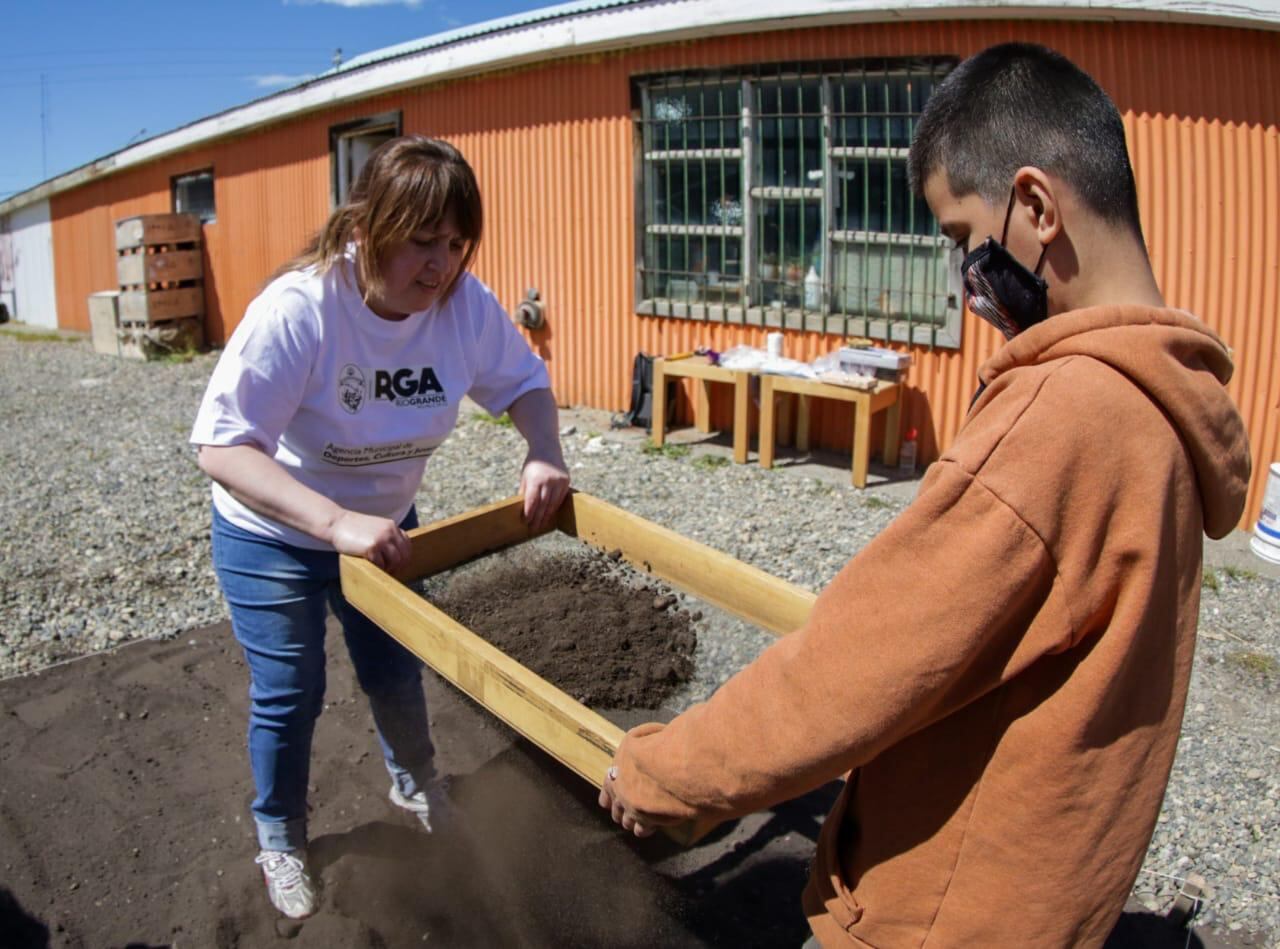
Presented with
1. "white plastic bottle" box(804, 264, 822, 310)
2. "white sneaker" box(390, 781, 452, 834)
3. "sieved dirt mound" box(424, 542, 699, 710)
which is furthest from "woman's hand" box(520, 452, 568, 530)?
"white plastic bottle" box(804, 264, 822, 310)

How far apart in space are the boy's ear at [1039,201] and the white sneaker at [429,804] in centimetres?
285

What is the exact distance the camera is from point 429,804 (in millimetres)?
3439

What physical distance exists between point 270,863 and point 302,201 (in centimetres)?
1225

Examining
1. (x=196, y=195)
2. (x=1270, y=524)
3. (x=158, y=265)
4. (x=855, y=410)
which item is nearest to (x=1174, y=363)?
(x=1270, y=524)

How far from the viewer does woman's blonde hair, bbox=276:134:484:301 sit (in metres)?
2.42

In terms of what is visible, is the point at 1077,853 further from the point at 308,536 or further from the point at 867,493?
the point at 867,493

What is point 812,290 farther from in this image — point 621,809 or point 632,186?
point 621,809

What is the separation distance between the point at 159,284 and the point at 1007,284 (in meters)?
16.9

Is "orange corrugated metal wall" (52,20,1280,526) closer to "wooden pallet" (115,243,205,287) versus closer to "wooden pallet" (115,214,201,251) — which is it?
"wooden pallet" (115,243,205,287)

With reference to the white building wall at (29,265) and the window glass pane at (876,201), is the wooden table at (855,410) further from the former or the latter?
the white building wall at (29,265)

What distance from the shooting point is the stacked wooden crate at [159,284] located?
15.5m

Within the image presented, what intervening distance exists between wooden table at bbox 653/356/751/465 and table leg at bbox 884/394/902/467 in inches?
42.4

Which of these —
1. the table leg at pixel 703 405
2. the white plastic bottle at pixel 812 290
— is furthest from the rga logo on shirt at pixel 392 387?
the table leg at pixel 703 405

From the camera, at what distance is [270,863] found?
299 centimetres
